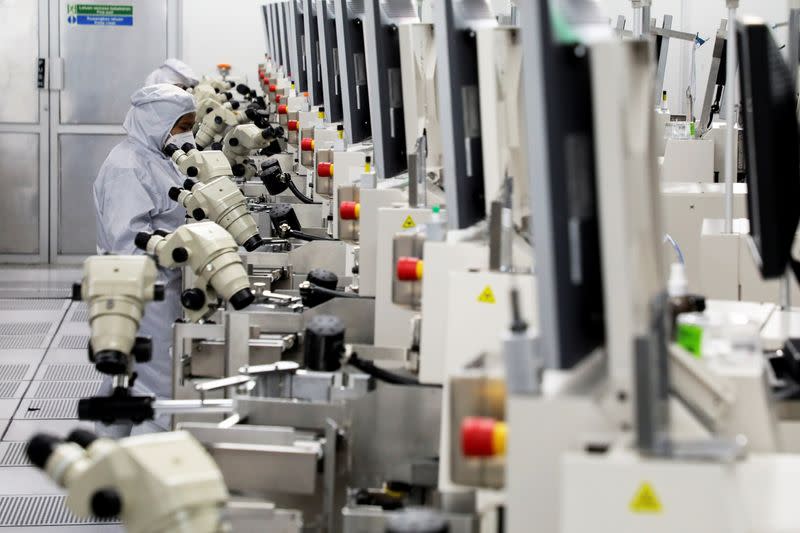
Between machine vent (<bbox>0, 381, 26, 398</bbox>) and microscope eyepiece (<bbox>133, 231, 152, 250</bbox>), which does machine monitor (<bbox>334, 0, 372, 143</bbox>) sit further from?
machine vent (<bbox>0, 381, 26, 398</bbox>)

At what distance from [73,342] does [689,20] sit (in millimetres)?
5928

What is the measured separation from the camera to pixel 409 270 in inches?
98.5

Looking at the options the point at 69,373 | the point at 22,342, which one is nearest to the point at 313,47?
the point at 69,373

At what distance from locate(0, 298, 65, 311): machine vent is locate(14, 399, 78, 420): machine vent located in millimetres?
2333

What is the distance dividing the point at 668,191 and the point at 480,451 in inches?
116

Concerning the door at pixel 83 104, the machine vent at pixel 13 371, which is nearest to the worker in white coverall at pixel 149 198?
the machine vent at pixel 13 371

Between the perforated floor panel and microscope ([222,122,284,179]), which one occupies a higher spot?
microscope ([222,122,284,179])

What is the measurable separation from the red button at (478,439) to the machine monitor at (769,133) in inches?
30.6

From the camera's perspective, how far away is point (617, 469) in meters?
1.33

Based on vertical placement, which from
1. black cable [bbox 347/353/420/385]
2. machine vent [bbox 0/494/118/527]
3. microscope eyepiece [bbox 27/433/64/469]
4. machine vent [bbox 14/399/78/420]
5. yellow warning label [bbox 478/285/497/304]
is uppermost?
Answer: yellow warning label [bbox 478/285/497/304]

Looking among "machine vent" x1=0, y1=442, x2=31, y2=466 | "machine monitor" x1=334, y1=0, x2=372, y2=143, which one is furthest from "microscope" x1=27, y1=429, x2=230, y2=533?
"machine vent" x1=0, y1=442, x2=31, y2=466

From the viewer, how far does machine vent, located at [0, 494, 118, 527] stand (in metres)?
4.40

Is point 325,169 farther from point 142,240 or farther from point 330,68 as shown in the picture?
point 142,240

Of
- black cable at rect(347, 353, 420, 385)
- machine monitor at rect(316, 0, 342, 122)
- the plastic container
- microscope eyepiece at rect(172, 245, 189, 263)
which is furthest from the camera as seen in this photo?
machine monitor at rect(316, 0, 342, 122)
